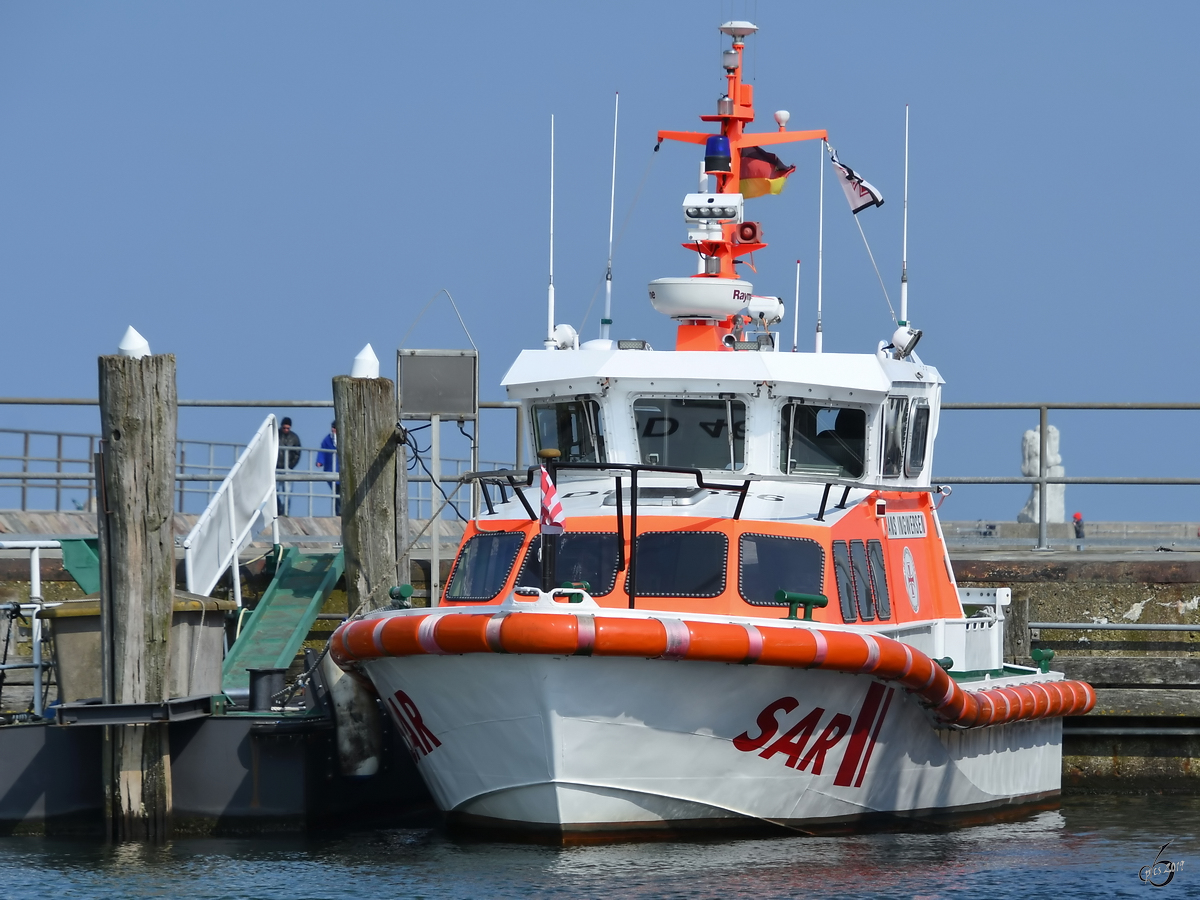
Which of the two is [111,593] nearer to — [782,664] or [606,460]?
[606,460]

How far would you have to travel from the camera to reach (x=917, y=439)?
12.9 meters

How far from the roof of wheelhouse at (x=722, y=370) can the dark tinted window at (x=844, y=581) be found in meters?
1.17

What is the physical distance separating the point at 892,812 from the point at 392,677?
3.16 meters

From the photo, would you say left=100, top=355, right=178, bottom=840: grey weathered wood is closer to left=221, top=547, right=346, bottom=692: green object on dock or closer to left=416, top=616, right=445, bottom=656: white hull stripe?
left=221, top=547, right=346, bottom=692: green object on dock

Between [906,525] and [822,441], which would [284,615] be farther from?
[906,525]

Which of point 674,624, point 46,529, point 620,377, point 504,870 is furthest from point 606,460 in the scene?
point 46,529

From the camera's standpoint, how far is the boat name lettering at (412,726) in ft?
36.7

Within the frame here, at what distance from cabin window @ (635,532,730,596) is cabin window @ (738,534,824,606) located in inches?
5.4

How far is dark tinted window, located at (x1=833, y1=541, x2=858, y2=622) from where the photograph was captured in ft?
37.2

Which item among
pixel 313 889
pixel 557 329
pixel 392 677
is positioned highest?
pixel 557 329

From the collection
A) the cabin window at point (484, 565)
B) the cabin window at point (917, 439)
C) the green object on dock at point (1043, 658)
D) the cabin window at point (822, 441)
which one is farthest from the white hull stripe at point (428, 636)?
the green object on dock at point (1043, 658)

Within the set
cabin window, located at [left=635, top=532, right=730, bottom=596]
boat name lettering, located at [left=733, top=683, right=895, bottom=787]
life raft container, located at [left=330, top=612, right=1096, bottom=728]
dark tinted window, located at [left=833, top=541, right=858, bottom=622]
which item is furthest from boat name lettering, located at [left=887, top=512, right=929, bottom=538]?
cabin window, located at [left=635, top=532, right=730, bottom=596]

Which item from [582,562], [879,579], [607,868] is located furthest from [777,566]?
[607,868]

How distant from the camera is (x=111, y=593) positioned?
1162cm
